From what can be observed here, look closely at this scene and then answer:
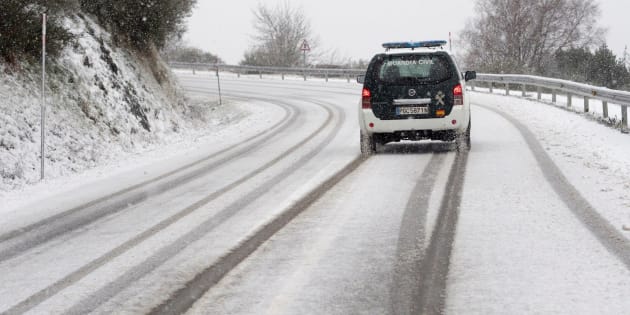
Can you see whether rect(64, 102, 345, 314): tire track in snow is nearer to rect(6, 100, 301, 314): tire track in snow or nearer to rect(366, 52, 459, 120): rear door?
rect(6, 100, 301, 314): tire track in snow

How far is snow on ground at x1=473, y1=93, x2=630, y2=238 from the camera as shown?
24.6ft

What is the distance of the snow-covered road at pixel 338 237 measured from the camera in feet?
15.2

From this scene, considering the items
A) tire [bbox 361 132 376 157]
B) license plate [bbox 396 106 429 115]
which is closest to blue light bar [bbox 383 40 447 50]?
license plate [bbox 396 106 429 115]

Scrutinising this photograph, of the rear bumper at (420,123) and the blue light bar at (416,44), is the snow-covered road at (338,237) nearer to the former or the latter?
the rear bumper at (420,123)

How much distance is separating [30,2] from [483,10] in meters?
48.4

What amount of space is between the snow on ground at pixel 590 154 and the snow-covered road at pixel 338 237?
0.16 ft

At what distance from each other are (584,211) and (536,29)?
52816 mm

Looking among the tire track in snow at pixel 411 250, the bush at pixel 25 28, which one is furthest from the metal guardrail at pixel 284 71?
the tire track in snow at pixel 411 250

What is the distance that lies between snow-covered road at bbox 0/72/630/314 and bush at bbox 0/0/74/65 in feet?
14.0

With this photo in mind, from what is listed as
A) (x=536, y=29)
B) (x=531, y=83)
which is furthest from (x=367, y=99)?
(x=536, y=29)

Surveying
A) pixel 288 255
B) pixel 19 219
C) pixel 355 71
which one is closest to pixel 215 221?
pixel 288 255

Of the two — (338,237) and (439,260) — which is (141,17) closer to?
(338,237)

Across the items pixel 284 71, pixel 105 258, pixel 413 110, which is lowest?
pixel 105 258

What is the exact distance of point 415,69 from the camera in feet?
39.1
